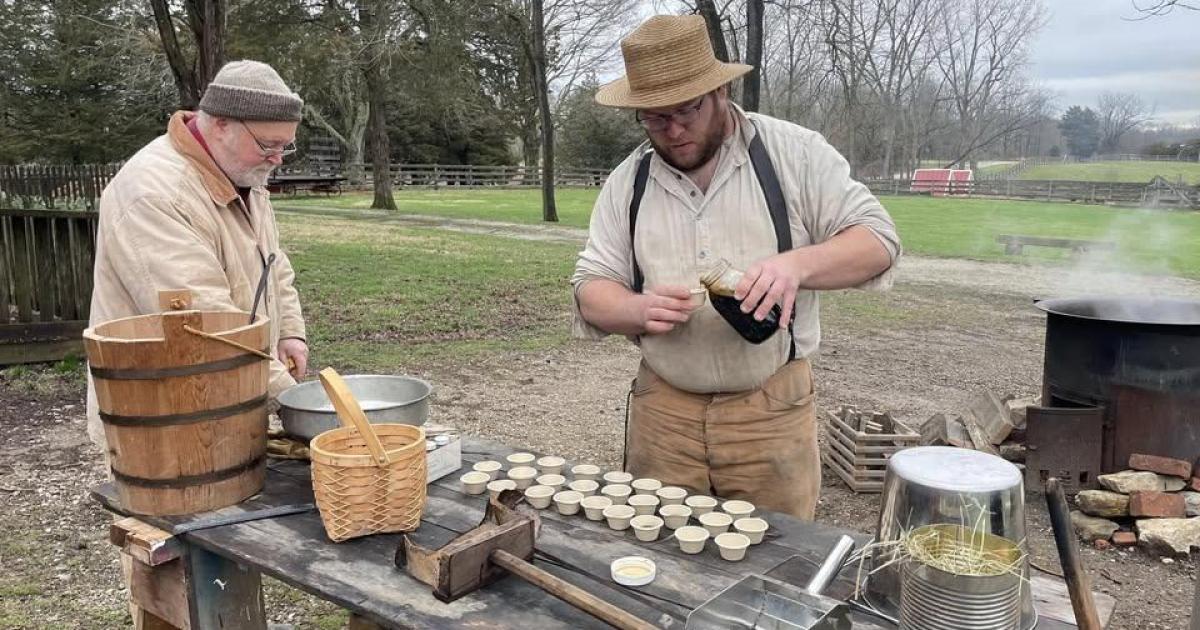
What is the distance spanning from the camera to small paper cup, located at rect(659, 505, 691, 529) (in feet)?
6.65

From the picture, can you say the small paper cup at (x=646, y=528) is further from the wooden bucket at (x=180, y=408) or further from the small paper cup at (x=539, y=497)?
the wooden bucket at (x=180, y=408)

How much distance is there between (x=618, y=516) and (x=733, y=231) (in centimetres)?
93

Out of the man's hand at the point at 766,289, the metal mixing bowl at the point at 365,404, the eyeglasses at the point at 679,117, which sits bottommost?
the metal mixing bowl at the point at 365,404

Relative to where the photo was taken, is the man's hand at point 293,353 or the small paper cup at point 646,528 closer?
the small paper cup at point 646,528

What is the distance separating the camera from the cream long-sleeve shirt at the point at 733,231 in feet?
8.18

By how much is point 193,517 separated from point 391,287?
8.57m

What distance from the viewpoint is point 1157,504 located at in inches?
162

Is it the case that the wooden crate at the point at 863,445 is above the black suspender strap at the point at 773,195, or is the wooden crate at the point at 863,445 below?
below

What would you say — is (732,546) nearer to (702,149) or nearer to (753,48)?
(702,149)

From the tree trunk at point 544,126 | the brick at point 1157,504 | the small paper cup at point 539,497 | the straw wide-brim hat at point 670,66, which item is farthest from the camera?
the tree trunk at point 544,126

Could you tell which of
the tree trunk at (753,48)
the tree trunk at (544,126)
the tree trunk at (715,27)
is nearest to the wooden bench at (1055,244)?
the tree trunk at (753,48)

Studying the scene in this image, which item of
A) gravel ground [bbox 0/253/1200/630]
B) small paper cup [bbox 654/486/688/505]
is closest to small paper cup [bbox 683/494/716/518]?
small paper cup [bbox 654/486/688/505]

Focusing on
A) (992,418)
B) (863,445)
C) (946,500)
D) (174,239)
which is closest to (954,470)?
(946,500)

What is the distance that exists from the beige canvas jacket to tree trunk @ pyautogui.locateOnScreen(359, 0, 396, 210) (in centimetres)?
1990
